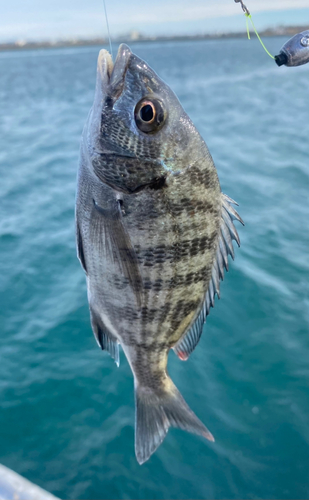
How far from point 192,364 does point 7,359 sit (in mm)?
2412

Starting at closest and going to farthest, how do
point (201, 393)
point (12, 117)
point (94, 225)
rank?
point (94, 225) → point (201, 393) → point (12, 117)

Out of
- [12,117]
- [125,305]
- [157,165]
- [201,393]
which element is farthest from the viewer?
[12,117]

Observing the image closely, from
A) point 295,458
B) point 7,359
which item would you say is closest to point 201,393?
point 295,458

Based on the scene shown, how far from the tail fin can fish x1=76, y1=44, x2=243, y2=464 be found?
171 mm

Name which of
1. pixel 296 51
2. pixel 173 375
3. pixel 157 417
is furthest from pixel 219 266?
pixel 173 375

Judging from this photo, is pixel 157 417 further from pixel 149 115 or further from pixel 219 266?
pixel 149 115

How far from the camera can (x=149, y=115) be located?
182cm

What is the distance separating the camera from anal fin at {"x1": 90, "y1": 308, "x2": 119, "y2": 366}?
227 cm

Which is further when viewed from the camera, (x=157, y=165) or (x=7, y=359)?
(x=7, y=359)

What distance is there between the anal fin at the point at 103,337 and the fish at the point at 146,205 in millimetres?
146

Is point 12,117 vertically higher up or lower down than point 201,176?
higher up

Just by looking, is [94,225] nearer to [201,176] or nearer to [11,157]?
[201,176]

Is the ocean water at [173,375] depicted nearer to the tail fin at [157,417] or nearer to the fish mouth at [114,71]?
the tail fin at [157,417]

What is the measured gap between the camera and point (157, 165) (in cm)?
182
